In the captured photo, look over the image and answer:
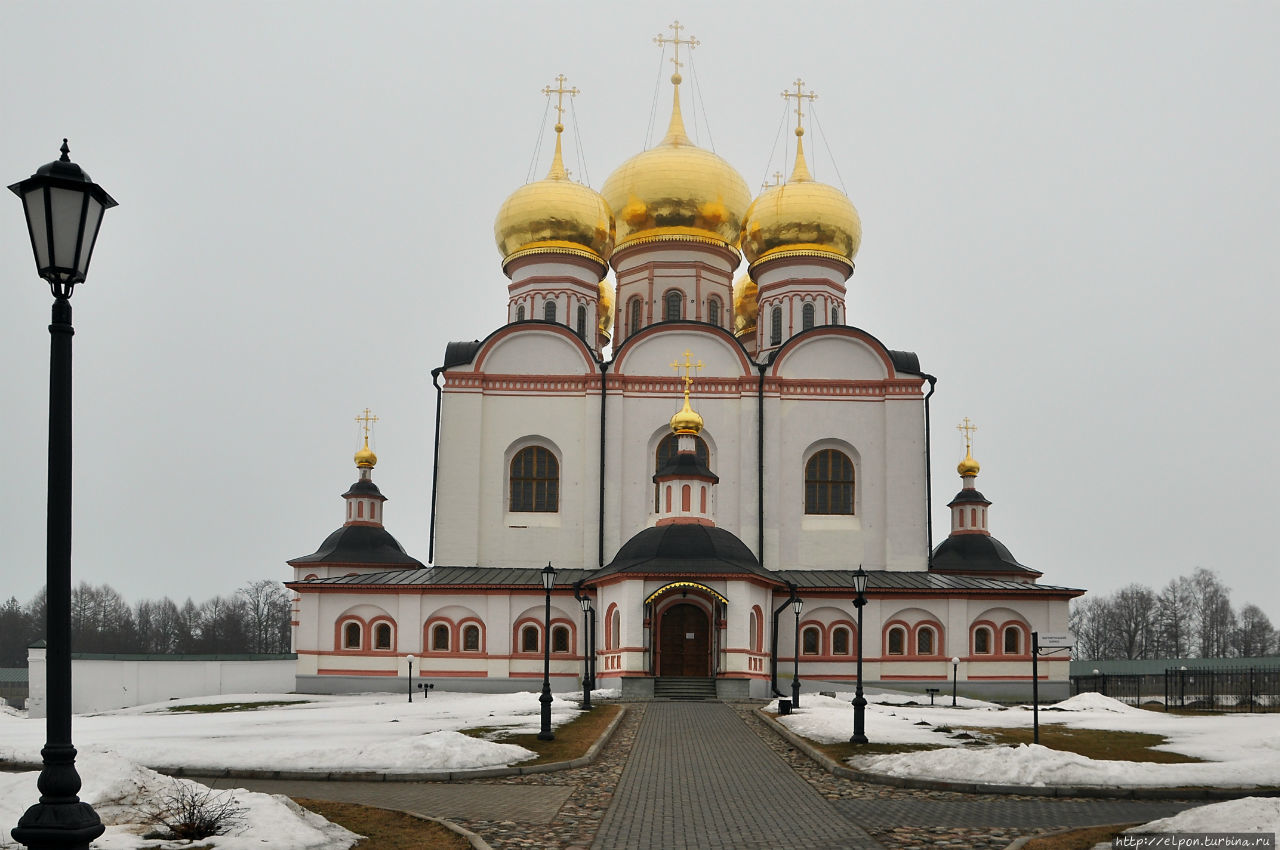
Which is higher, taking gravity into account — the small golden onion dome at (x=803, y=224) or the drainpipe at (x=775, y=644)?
the small golden onion dome at (x=803, y=224)

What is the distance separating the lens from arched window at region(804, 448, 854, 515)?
112 ft

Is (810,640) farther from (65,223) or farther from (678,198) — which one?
(65,223)

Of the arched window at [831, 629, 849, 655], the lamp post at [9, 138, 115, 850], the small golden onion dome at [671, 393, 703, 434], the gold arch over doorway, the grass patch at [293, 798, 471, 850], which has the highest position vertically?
the small golden onion dome at [671, 393, 703, 434]

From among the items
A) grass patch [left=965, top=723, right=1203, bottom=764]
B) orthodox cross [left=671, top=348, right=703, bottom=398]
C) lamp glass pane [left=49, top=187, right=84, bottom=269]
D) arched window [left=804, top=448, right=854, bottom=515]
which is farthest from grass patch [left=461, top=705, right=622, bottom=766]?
orthodox cross [left=671, top=348, right=703, bottom=398]

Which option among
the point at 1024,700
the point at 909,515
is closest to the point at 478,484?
the point at 909,515

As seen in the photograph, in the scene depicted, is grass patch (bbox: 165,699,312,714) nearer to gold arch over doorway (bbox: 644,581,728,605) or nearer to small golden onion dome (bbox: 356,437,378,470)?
gold arch over doorway (bbox: 644,581,728,605)

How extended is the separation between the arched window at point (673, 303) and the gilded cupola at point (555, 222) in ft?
8.15

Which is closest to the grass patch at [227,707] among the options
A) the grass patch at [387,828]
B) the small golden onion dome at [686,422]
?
the small golden onion dome at [686,422]

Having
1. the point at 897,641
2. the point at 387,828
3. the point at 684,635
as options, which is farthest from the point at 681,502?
the point at 387,828

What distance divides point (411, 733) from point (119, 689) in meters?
22.0

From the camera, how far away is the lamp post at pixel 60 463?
621 cm

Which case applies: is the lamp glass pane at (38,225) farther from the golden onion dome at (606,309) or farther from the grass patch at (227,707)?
the golden onion dome at (606,309)

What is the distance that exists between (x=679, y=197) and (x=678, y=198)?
0.05 m

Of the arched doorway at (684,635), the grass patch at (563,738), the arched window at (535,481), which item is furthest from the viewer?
the arched window at (535,481)
